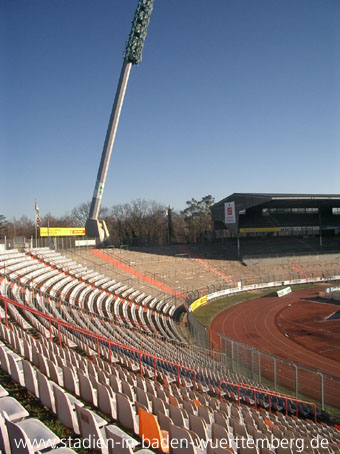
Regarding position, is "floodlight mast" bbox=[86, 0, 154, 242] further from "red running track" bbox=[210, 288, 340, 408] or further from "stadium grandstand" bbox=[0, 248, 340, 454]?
"red running track" bbox=[210, 288, 340, 408]

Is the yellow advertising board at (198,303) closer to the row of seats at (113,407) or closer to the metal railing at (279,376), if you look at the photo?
the metal railing at (279,376)

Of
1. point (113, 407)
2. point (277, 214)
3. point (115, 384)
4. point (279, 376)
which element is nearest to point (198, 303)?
point (279, 376)

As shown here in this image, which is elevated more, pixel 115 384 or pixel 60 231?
pixel 60 231

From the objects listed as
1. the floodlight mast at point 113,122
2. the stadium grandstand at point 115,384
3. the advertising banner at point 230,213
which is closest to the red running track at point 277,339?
the stadium grandstand at point 115,384

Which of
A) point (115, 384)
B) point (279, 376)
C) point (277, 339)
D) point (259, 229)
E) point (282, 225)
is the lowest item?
point (277, 339)

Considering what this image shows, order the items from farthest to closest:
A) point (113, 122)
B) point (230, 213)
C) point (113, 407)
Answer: point (230, 213), point (113, 122), point (113, 407)

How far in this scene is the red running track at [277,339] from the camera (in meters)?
15.9

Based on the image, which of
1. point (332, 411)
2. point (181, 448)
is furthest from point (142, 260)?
point (181, 448)

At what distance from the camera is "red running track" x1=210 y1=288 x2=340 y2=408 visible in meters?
15.9

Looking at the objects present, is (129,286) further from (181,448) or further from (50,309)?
(181,448)

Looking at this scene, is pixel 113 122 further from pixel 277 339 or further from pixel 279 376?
pixel 279 376

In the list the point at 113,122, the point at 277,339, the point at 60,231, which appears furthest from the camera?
the point at 113,122

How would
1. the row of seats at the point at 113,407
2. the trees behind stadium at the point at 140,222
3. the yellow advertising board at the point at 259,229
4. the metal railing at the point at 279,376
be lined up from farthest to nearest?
the trees behind stadium at the point at 140,222 → the yellow advertising board at the point at 259,229 → the metal railing at the point at 279,376 → the row of seats at the point at 113,407

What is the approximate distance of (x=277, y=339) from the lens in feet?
80.4
